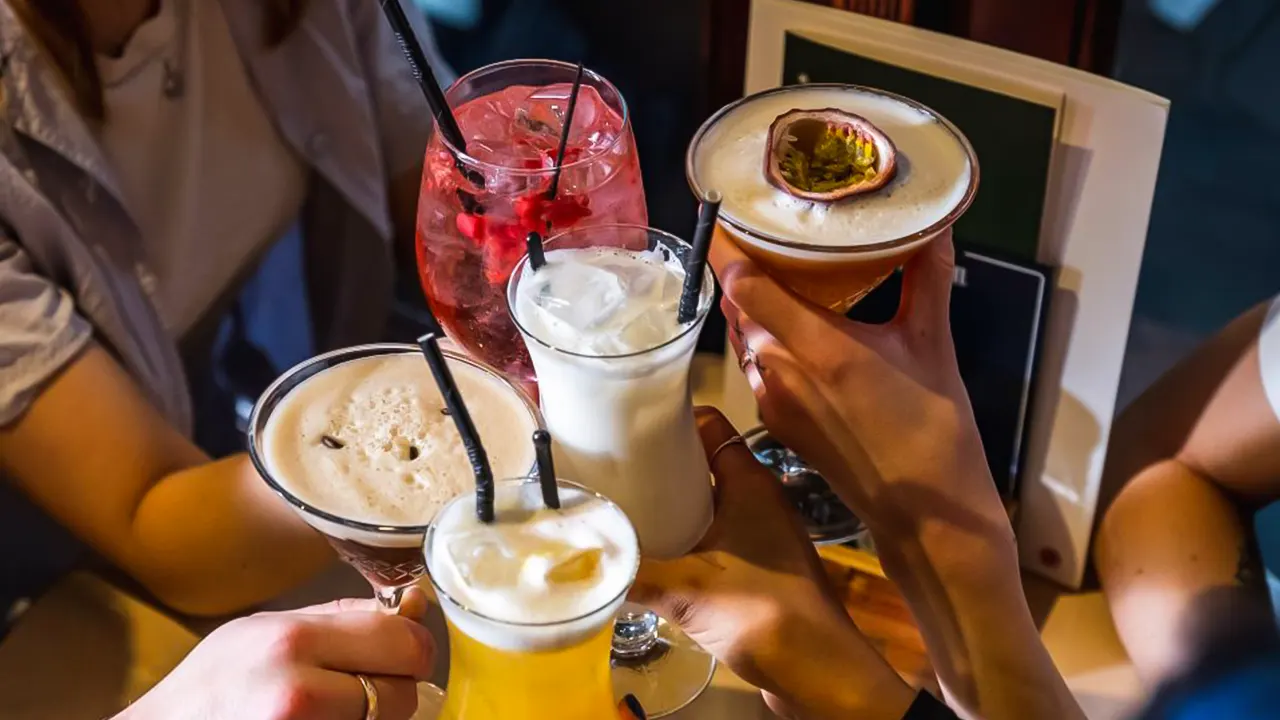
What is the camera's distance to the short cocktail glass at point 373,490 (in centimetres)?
81

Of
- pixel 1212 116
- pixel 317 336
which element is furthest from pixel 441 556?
pixel 1212 116

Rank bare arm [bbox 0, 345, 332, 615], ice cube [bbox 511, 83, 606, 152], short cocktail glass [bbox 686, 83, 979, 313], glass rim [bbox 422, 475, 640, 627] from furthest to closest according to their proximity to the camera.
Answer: bare arm [bbox 0, 345, 332, 615], ice cube [bbox 511, 83, 606, 152], short cocktail glass [bbox 686, 83, 979, 313], glass rim [bbox 422, 475, 640, 627]

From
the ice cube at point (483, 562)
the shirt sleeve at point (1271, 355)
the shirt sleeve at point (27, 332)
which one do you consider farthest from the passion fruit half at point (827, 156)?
the shirt sleeve at point (27, 332)

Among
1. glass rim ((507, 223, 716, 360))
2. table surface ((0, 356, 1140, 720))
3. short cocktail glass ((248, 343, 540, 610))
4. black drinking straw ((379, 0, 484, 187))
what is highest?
black drinking straw ((379, 0, 484, 187))

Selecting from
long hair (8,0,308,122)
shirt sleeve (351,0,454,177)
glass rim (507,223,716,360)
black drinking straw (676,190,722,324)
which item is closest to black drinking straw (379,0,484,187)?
glass rim (507,223,716,360)

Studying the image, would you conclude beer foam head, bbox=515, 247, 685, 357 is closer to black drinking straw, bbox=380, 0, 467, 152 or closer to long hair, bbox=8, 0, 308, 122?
black drinking straw, bbox=380, 0, 467, 152

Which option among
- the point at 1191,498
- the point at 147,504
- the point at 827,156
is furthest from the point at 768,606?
the point at 147,504

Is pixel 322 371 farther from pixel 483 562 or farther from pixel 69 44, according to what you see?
pixel 69 44

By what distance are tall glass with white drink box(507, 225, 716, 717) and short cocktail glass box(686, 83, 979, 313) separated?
0.08 m

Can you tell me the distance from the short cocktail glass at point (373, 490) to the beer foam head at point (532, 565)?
6 cm

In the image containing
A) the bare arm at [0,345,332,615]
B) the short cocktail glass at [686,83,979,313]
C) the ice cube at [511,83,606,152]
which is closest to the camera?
the short cocktail glass at [686,83,979,313]

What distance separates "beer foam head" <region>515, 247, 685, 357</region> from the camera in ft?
2.68

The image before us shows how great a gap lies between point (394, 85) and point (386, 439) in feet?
3.12

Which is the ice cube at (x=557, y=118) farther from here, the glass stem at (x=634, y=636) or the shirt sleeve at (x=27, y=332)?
the shirt sleeve at (x=27, y=332)
